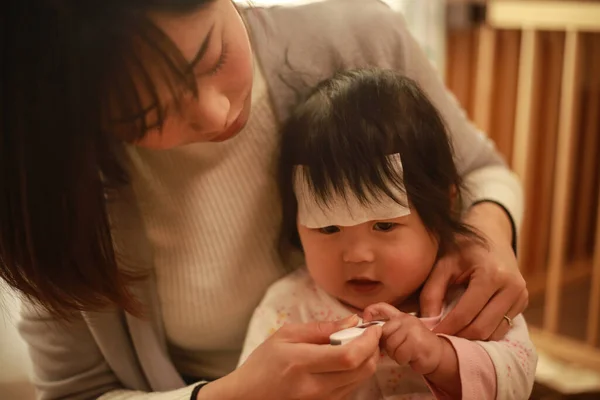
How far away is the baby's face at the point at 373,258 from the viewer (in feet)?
2.46

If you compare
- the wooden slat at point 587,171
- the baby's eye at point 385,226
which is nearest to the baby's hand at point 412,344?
the baby's eye at point 385,226

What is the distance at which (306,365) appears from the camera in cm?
66

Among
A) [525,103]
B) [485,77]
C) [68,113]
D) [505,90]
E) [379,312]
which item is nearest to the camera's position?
[68,113]

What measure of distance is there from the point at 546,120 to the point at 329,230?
1.53 meters

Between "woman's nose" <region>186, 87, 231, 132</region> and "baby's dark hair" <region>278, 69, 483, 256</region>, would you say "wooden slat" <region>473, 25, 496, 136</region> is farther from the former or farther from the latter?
"woman's nose" <region>186, 87, 231, 132</region>

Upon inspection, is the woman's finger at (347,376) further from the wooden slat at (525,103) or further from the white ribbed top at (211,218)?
the wooden slat at (525,103)

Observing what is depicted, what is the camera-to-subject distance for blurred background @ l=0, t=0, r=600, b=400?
1717 mm

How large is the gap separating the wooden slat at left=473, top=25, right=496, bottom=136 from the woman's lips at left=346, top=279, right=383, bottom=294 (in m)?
1.30

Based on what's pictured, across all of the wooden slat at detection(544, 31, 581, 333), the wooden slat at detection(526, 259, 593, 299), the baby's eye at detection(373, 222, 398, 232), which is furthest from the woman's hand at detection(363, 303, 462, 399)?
the wooden slat at detection(526, 259, 593, 299)

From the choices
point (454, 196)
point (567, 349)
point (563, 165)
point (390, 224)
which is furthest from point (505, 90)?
point (390, 224)

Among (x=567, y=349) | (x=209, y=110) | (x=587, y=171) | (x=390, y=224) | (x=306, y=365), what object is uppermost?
(x=209, y=110)

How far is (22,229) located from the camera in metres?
0.67

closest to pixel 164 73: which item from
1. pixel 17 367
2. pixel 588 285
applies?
pixel 17 367

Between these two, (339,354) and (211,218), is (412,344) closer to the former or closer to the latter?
(339,354)
